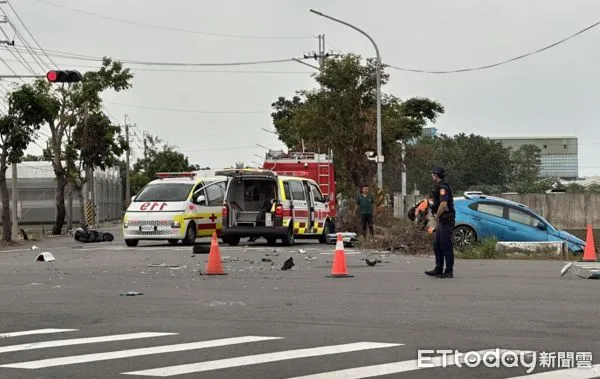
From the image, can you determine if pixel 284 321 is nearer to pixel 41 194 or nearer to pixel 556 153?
pixel 41 194

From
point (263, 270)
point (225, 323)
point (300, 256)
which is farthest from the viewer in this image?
point (300, 256)

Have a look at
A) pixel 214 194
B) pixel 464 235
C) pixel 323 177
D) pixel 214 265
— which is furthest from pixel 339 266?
pixel 323 177

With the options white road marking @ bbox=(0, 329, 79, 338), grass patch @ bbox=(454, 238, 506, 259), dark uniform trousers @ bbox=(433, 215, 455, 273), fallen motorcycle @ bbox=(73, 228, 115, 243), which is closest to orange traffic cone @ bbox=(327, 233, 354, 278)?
dark uniform trousers @ bbox=(433, 215, 455, 273)

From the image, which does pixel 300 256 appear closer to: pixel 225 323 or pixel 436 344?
pixel 225 323

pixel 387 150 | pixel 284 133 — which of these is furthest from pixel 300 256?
pixel 284 133

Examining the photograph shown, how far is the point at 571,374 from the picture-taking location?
21.3 feet

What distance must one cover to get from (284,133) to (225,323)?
180 feet

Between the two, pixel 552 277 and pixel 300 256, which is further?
pixel 300 256

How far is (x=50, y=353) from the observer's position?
7637mm

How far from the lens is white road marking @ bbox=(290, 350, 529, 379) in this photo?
652cm

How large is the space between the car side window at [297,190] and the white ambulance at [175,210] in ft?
6.83

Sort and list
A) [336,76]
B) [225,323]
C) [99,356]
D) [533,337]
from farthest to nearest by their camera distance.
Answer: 1. [336,76]
2. [225,323]
3. [533,337]
4. [99,356]

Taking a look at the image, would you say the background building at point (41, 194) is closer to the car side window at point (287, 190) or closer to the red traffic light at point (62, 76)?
the red traffic light at point (62, 76)

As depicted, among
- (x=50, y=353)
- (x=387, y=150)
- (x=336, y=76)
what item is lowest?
(x=50, y=353)
